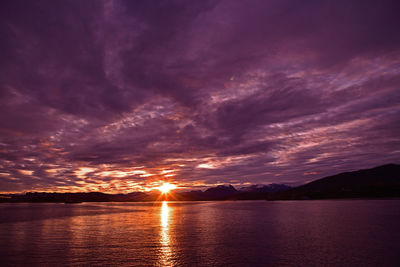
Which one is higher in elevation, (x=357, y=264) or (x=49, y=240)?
(x=49, y=240)

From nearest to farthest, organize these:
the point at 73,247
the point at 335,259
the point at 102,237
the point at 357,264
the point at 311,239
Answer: the point at 357,264, the point at 335,259, the point at 73,247, the point at 311,239, the point at 102,237

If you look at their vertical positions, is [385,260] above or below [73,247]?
below

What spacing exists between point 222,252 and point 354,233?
102 feet

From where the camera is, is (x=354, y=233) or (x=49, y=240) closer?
(x=49, y=240)

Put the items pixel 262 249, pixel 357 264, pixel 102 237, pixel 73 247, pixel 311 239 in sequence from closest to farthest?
pixel 357 264 → pixel 262 249 → pixel 73 247 → pixel 311 239 → pixel 102 237

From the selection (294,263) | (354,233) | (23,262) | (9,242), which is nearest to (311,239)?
(354,233)

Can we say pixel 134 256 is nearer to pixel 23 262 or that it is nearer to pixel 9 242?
pixel 23 262

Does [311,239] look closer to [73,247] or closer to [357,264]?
[357,264]

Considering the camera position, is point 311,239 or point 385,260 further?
point 311,239

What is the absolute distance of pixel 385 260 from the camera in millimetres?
31844

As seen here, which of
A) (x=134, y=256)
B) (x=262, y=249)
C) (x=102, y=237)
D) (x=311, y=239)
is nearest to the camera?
(x=134, y=256)

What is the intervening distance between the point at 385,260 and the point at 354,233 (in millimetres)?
21364

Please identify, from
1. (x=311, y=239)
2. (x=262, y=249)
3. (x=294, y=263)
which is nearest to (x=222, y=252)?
(x=262, y=249)

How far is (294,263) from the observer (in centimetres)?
3117
